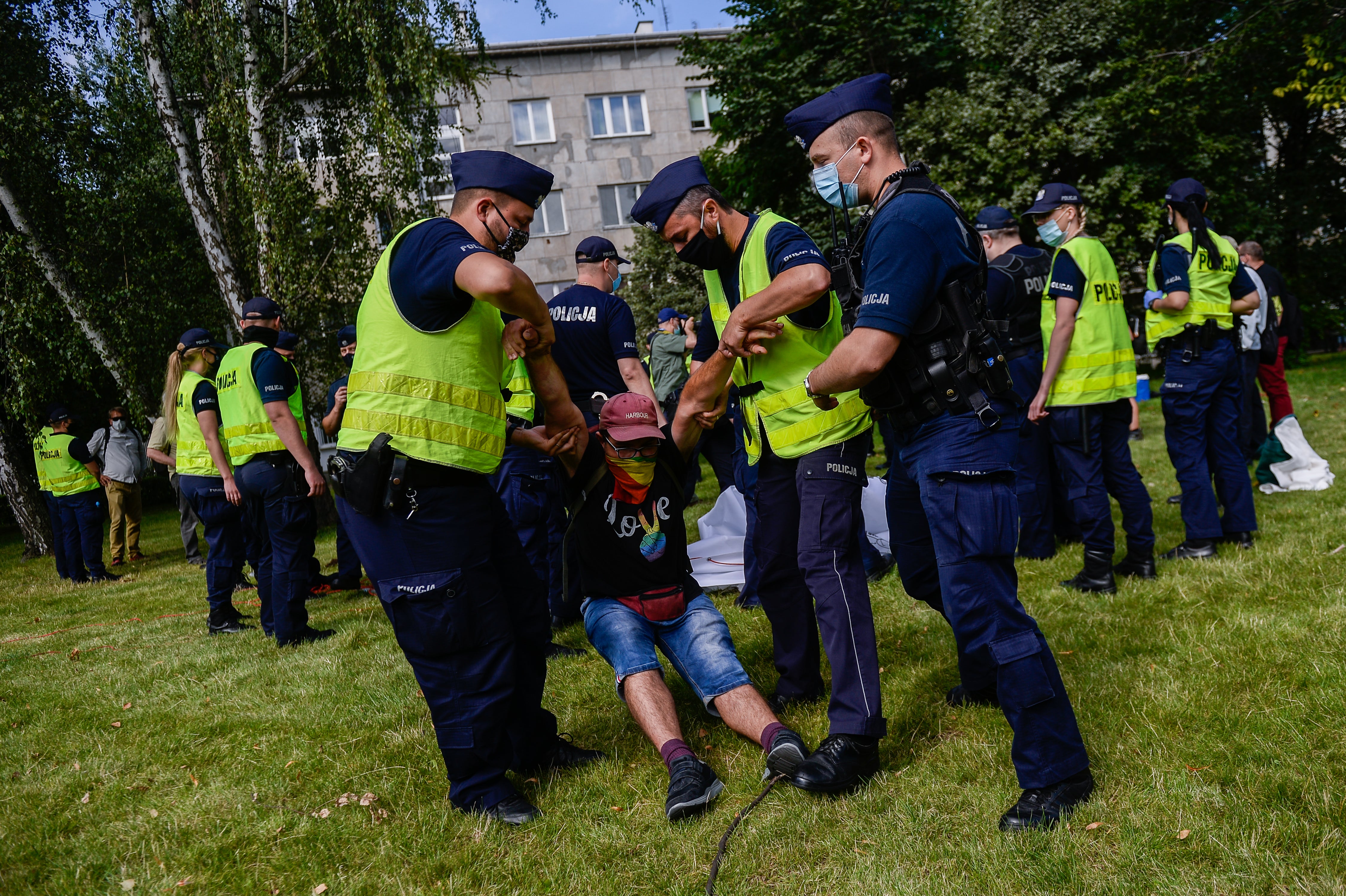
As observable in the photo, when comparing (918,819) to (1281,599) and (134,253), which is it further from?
(134,253)

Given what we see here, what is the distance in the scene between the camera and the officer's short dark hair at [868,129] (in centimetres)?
310

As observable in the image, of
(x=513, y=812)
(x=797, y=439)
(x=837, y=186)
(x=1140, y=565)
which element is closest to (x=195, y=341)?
(x=513, y=812)

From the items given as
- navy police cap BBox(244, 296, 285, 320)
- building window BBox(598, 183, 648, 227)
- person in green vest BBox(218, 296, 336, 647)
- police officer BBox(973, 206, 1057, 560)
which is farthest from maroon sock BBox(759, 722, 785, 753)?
building window BBox(598, 183, 648, 227)

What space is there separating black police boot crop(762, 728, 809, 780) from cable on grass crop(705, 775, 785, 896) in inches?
1.2

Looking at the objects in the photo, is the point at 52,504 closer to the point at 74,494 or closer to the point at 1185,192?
the point at 74,494

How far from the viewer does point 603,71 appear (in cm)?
3148

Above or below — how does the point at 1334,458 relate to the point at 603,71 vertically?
below

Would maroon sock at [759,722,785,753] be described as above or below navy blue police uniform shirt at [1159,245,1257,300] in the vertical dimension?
below

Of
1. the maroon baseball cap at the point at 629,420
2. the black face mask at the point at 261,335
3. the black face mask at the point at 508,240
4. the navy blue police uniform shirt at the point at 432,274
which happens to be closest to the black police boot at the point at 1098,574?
the maroon baseball cap at the point at 629,420

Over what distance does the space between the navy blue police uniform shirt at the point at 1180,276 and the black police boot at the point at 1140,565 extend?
171cm

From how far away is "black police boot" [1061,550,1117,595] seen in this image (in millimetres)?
5297

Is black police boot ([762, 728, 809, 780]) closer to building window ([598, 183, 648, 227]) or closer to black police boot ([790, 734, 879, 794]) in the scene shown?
black police boot ([790, 734, 879, 794])

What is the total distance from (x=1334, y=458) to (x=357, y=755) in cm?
922

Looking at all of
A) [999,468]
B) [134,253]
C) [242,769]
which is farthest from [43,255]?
[999,468]
